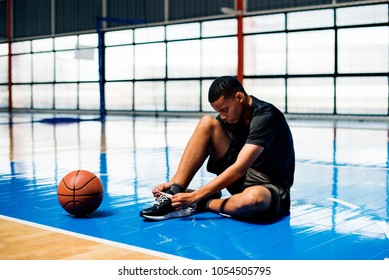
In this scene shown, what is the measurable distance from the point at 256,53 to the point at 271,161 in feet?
41.6

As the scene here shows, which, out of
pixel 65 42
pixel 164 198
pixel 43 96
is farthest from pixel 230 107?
pixel 43 96

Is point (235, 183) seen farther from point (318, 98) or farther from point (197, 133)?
point (318, 98)

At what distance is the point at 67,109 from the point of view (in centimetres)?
2116

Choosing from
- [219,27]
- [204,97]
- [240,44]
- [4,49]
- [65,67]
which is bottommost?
[204,97]

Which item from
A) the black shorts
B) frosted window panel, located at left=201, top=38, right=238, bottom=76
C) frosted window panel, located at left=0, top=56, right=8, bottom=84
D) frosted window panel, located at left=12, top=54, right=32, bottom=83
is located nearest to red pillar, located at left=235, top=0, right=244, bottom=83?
frosted window panel, located at left=201, top=38, right=238, bottom=76

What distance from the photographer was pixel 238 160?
340cm

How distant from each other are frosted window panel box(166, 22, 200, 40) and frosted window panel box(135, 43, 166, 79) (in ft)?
1.65

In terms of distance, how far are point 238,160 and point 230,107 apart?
0.30 metres

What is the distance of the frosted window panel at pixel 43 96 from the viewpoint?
21781 millimetres

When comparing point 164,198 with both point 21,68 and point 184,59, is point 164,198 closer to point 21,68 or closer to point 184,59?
point 184,59

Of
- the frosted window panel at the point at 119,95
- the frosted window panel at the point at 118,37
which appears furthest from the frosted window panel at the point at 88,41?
the frosted window panel at the point at 119,95

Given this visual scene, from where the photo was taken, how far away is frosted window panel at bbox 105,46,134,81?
19.0 m

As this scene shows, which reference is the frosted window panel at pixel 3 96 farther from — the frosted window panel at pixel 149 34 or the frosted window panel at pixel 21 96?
the frosted window panel at pixel 149 34

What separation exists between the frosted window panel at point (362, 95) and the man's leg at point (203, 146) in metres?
11.1
